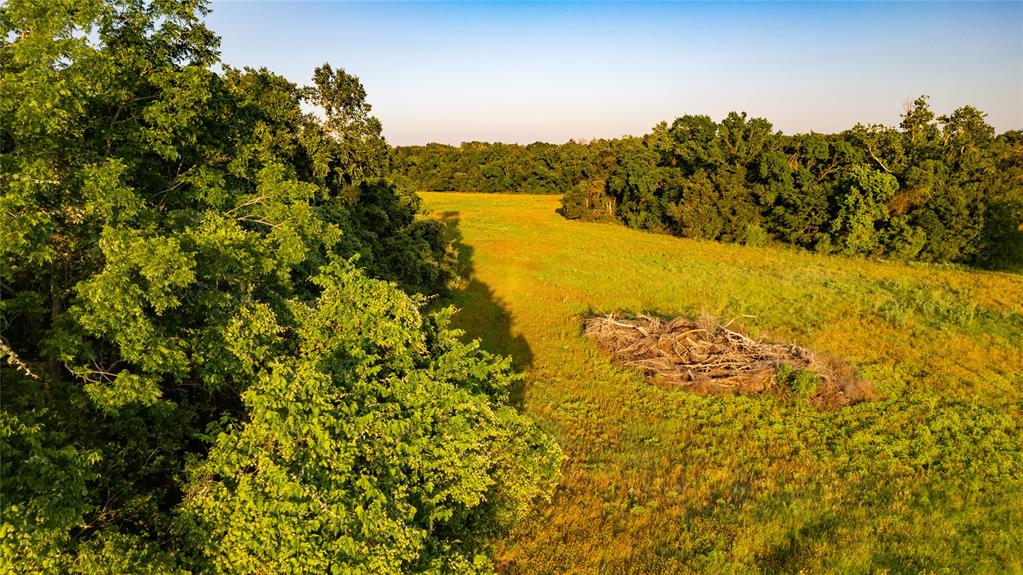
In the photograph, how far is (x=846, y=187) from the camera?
142 feet

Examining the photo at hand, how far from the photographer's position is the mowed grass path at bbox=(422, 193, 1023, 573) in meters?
10.5

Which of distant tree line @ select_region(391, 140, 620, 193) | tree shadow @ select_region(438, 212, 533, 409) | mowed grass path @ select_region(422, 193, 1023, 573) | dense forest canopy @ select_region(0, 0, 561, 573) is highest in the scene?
distant tree line @ select_region(391, 140, 620, 193)

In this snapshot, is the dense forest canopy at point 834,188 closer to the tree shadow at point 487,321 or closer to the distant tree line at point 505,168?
the tree shadow at point 487,321

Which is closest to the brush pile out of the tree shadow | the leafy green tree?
the tree shadow

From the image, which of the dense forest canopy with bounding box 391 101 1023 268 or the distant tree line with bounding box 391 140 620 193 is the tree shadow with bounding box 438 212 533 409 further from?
the distant tree line with bounding box 391 140 620 193

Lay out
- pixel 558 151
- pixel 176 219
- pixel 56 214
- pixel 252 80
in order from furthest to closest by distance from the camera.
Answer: pixel 558 151 → pixel 252 80 → pixel 176 219 → pixel 56 214

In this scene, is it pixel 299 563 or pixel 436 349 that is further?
pixel 436 349

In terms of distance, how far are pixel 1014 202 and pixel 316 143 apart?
49.9 m

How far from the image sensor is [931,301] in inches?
1072

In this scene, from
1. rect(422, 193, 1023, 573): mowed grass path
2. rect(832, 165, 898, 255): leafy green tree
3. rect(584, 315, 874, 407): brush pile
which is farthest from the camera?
rect(832, 165, 898, 255): leafy green tree

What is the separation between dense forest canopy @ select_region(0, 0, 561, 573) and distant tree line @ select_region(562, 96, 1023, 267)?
43716 mm

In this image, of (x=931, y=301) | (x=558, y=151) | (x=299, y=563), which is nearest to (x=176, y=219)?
(x=299, y=563)

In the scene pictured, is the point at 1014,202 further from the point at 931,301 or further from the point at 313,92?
the point at 313,92

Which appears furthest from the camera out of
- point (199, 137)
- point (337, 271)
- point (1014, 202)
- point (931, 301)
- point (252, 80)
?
point (1014, 202)
